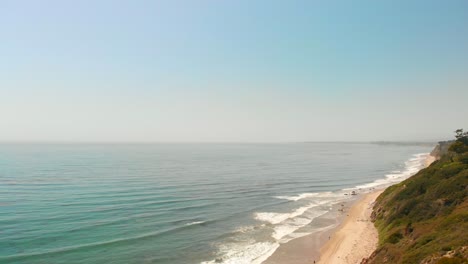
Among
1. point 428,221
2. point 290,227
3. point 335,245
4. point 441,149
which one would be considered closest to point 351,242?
point 335,245

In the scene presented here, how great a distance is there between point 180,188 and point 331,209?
3247 centimetres

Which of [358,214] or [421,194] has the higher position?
[421,194]

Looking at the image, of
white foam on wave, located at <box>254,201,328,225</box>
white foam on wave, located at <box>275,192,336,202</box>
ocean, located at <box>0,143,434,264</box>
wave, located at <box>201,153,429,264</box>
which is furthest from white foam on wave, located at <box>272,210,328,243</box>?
white foam on wave, located at <box>275,192,336,202</box>

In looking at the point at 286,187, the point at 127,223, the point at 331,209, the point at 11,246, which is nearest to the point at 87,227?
the point at 127,223

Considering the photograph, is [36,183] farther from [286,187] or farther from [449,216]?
[449,216]

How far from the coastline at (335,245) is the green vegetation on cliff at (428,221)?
1.59 meters

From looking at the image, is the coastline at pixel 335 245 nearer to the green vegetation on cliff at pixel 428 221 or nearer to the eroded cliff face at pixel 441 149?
the green vegetation on cliff at pixel 428 221

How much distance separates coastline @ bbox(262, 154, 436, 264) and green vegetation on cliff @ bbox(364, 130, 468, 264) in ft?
5.21

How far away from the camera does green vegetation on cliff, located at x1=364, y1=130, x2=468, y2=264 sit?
22175 mm

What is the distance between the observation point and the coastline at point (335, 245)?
1280 inches

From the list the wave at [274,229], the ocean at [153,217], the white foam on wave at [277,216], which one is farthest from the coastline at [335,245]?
the white foam on wave at [277,216]

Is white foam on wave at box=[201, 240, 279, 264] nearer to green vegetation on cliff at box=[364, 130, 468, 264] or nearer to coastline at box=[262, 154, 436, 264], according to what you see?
coastline at box=[262, 154, 436, 264]

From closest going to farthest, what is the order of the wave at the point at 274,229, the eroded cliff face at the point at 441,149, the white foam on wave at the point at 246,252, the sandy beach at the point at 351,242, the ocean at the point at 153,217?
the sandy beach at the point at 351,242
the white foam on wave at the point at 246,252
the ocean at the point at 153,217
the wave at the point at 274,229
the eroded cliff face at the point at 441,149

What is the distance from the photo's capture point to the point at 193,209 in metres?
52.2
